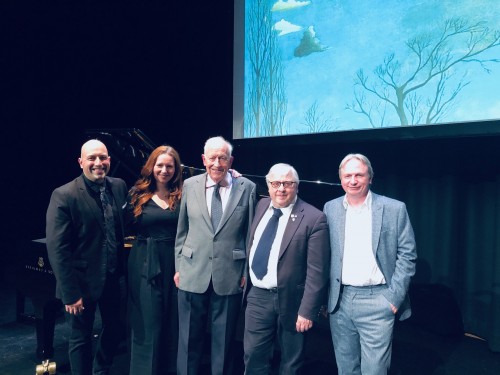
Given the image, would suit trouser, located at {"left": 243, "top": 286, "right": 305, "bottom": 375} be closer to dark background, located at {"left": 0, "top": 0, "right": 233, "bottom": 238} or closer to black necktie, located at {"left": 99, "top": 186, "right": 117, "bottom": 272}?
black necktie, located at {"left": 99, "top": 186, "right": 117, "bottom": 272}

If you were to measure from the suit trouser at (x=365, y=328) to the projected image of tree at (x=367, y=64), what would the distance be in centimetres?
213

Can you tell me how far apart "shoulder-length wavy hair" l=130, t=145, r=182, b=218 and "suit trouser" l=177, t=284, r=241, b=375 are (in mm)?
538

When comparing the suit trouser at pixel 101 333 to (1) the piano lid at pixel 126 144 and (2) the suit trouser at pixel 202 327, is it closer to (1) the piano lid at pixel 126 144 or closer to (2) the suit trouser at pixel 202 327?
(2) the suit trouser at pixel 202 327

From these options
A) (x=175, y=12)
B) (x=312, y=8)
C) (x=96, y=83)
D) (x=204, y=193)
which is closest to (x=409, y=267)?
(x=204, y=193)

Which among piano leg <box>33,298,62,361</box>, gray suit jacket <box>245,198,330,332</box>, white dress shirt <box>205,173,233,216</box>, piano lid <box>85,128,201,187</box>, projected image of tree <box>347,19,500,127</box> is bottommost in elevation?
piano leg <box>33,298,62,361</box>

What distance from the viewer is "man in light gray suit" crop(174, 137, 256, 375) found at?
2172mm

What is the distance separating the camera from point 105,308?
2.39 meters

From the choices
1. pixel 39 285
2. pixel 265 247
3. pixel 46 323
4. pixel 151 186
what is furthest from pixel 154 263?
pixel 46 323

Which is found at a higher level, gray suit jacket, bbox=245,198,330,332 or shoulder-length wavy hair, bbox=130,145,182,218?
shoulder-length wavy hair, bbox=130,145,182,218

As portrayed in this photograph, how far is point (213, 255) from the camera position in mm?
2170

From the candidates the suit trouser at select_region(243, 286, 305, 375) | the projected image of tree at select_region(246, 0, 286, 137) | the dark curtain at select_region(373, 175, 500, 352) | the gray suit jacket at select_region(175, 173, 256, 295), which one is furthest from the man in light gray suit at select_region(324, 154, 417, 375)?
the projected image of tree at select_region(246, 0, 286, 137)

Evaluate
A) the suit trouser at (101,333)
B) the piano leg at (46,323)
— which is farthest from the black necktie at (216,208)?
the piano leg at (46,323)

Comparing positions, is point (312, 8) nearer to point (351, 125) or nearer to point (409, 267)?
point (351, 125)

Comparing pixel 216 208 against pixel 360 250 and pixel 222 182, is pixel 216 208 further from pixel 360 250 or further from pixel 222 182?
pixel 360 250
